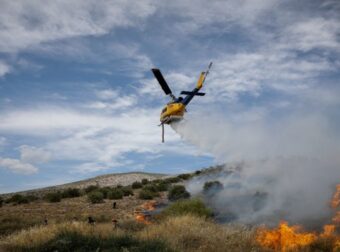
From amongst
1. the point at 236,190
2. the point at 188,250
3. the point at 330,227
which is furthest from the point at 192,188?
the point at 188,250

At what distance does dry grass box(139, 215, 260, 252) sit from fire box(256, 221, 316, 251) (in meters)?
A: 0.47

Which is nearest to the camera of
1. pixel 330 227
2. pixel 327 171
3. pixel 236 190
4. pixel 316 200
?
pixel 330 227

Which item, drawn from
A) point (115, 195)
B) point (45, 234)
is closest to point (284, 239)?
point (45, 234)

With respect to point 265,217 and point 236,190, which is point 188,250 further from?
point 236,190

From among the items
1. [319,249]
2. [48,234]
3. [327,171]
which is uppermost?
[327,171]

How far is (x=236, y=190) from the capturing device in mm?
40438

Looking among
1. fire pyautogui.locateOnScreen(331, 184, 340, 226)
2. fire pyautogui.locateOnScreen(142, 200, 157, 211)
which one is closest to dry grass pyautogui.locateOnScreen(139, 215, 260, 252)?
fire pyautogui.locateOnScreen(331, 184, 340, 226)

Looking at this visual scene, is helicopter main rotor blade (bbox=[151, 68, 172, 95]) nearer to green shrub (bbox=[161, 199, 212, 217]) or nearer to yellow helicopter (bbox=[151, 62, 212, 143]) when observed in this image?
yellow helicopter (bbox=[151, 62, 212, 143])

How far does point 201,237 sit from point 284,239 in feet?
11.2

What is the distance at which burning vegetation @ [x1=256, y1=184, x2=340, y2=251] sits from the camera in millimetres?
16672

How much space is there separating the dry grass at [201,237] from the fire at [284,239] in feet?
1.55

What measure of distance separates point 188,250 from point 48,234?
6.29 m

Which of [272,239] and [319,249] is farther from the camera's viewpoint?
[272,239]

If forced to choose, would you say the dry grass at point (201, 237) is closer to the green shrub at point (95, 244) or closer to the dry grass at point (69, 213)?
the green shrub at point (95, 244)
